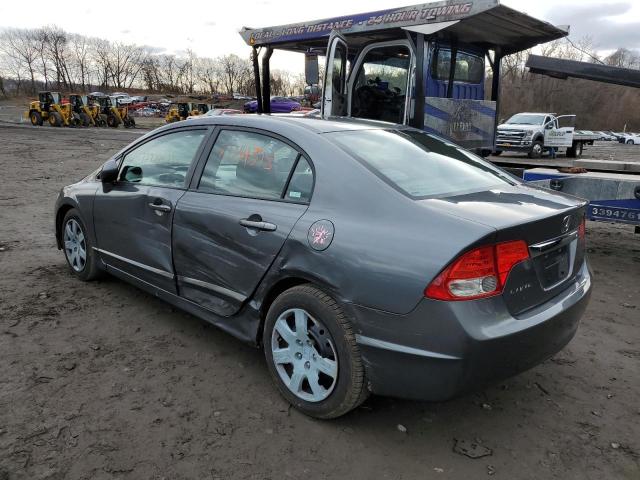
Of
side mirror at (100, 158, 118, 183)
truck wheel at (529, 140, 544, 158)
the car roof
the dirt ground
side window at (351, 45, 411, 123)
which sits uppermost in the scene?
side window at (351, 45, 411, 123)

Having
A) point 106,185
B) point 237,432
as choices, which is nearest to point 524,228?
point 237,432

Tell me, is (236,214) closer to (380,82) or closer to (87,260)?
(87,260)

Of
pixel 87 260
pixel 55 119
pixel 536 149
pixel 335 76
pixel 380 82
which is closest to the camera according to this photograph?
pixel 87 260

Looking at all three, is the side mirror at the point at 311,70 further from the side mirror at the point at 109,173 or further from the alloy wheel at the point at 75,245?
the alloy wheel at the point at 75,245

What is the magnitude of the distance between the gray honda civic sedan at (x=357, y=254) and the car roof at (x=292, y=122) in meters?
0.02

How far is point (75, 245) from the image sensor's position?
183 inches

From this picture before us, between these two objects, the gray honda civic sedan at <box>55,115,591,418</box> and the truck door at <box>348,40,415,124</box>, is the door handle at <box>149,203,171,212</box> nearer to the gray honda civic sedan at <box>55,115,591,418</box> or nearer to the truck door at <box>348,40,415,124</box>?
the gray honda civic sedan at <box>55,115,591,418</box>

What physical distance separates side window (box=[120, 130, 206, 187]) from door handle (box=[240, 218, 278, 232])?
0.79 meters

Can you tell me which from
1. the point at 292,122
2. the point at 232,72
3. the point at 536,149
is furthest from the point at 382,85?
the point at 232,72

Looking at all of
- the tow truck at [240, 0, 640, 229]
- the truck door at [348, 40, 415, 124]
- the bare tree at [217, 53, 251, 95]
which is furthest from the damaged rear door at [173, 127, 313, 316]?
the bare tree at [217, 53, 251, 95]

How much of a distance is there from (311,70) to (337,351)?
5310 millimetres

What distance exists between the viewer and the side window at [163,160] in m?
3.53

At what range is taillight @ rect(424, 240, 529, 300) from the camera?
7.15 feet

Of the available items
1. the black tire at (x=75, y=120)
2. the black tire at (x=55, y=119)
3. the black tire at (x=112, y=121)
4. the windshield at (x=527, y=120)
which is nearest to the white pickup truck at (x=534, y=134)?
the windshield at (x=527, y=120)
